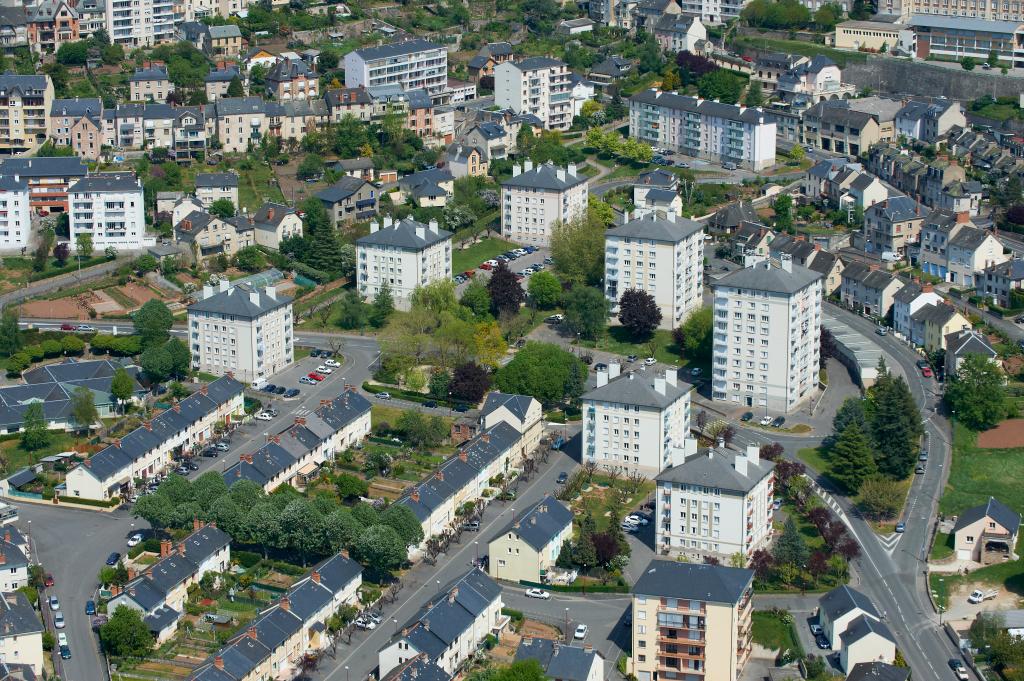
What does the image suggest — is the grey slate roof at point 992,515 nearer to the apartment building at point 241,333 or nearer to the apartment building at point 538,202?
the apartment building at point 241,333

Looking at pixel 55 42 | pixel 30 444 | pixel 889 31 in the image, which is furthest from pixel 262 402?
pixel 889 31

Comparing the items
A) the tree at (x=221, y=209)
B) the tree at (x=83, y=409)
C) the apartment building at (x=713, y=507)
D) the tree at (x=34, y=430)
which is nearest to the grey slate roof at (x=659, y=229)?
the tree at (x=221, y=209)

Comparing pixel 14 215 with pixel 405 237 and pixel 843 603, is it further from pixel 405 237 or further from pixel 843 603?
pixel 843 603

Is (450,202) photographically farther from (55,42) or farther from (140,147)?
(55,42)

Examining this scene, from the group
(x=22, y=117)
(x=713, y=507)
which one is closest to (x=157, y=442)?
(x=713, y=507)

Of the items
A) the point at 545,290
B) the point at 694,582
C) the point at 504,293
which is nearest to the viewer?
the point at 694,582

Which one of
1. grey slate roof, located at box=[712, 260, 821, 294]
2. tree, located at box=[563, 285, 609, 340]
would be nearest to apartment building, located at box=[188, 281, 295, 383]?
tree, located at box=[563, 285, 609, 340]
